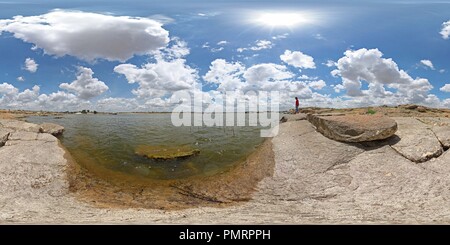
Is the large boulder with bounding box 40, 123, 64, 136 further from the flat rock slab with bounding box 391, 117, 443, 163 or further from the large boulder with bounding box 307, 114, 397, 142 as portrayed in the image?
the flat rock slab with bounding box 391, 117, 443, 163

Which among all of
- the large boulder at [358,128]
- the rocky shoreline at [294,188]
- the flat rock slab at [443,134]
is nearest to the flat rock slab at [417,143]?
the rocky shoreline at [294,188]

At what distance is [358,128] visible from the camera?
15539 millimetres

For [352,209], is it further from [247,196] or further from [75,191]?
[75,191]

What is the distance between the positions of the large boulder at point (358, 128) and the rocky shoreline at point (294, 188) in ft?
1.59

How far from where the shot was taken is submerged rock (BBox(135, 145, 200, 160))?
70.3 ft

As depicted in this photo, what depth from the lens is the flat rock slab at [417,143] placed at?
13.5m

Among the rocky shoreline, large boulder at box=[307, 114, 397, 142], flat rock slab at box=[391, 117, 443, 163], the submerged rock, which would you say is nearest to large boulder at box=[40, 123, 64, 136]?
the submerged rock

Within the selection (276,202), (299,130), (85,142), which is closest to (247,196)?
(276,202)

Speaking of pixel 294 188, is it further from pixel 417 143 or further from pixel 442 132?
pixel 442 132

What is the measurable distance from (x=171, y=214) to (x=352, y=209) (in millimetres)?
6964

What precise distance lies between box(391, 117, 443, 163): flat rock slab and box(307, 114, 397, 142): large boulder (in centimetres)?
83

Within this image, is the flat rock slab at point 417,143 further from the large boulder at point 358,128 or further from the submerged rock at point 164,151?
the submerged rock at point 164,151

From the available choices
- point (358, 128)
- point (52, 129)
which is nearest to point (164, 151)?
point (358, 128)

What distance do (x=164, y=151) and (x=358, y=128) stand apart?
15.4 meters
